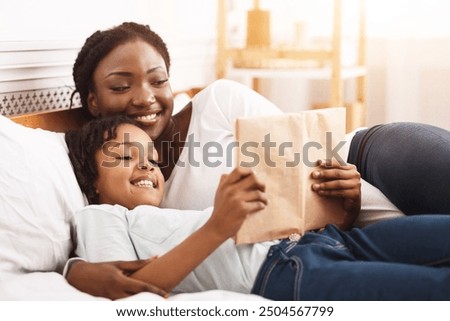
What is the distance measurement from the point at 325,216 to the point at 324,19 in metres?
1.82

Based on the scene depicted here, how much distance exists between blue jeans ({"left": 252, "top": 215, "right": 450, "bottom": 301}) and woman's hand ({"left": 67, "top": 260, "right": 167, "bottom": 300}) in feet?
0.59

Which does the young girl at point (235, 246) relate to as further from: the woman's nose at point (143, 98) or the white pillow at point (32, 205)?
the woman's nose at point (143, 98)

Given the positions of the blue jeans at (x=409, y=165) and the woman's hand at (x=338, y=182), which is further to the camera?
the blue jeans at (x=409, y=165)

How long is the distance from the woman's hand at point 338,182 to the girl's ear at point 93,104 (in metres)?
0.59

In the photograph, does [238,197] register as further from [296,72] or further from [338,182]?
[296,72]

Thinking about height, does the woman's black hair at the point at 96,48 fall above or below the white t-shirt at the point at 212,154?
above

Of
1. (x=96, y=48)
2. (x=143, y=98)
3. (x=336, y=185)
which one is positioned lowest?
(x=336, y=185)

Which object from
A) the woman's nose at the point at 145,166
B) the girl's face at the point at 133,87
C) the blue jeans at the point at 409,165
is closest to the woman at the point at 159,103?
the girl's face at the point at 133,87

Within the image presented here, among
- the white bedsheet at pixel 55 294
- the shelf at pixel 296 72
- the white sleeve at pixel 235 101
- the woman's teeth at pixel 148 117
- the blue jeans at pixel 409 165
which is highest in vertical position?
the white sleeve at pixel 235 101

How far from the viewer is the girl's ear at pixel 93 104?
146 centimetres

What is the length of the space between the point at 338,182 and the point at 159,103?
1.65 feet

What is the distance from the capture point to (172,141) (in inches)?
57.6

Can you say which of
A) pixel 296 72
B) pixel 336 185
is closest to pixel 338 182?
pixel 336 185

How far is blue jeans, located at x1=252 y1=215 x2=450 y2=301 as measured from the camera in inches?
34.9
